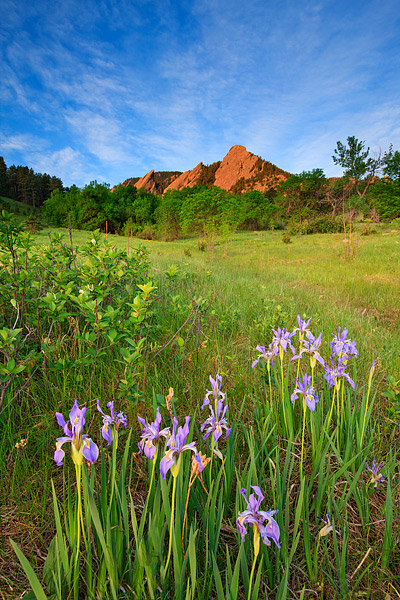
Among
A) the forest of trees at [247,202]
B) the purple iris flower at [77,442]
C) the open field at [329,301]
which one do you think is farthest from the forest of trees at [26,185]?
the purple iris flower at [77,442]

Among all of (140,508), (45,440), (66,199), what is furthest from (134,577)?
(66,199)

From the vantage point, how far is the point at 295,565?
117 cm

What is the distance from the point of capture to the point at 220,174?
130500 millimetres

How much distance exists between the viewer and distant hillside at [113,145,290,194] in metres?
119

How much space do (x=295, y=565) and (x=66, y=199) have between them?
204ft

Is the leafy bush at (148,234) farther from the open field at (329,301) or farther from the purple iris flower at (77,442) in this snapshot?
the purple iris flower at (77,442)

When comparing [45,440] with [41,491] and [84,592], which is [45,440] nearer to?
[41,491]

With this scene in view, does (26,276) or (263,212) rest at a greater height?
(263,212)

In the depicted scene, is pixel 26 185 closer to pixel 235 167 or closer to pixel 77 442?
pixel 77 442

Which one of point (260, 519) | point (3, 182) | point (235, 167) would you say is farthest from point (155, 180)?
point (260, 519)

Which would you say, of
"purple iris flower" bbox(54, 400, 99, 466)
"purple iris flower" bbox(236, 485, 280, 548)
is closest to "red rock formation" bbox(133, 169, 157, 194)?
"purple iris flower" bbox(54, 400, 99, 466)

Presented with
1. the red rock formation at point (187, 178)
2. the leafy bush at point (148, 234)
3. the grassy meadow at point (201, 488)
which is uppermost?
the red rock formation at point (187, 178)

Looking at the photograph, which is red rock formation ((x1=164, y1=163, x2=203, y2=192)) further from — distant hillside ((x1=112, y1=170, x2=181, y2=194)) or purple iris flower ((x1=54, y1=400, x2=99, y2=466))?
purple iris flower ((x1=54, y1=400, x2=99, y2=466))

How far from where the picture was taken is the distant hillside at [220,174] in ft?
389
